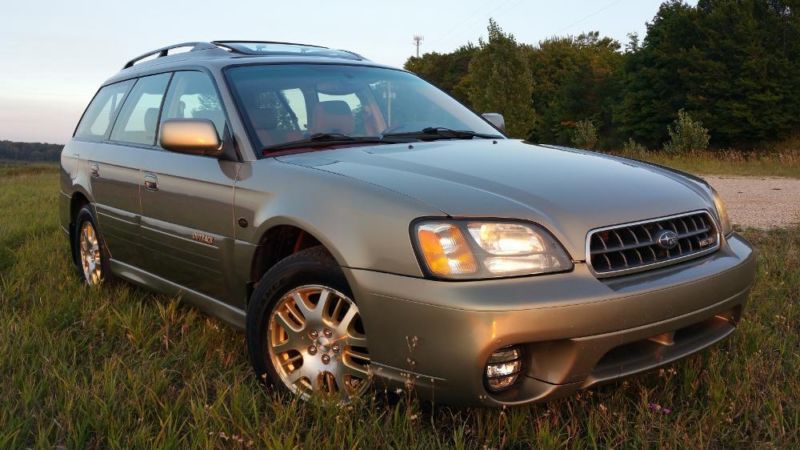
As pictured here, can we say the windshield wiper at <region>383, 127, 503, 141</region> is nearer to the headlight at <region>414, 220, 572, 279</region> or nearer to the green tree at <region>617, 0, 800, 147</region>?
the headlight at <region>414, 220, 572, 279</region>

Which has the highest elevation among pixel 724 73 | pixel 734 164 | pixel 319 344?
pixel 724 73

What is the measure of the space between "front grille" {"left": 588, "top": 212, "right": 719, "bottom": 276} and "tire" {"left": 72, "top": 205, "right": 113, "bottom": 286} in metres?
3.20

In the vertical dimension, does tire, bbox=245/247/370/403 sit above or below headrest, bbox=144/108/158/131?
below

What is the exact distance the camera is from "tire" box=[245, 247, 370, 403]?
8.11ft

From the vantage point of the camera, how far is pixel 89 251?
184 inches

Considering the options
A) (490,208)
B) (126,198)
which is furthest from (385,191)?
(126,198)

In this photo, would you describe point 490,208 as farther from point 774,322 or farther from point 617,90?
point 617,90

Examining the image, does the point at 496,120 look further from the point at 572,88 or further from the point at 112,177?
the point at 572,88

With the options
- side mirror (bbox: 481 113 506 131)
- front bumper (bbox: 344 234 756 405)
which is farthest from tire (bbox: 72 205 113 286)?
front bumper (bbox: 344 234 756 405)

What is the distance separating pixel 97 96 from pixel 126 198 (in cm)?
162

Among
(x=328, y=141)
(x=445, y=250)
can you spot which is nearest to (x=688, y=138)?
(x=328, y=141)

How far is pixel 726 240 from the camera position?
283 centimetres

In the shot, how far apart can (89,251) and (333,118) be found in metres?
2.31

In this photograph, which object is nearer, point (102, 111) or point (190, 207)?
point (190, 207)
